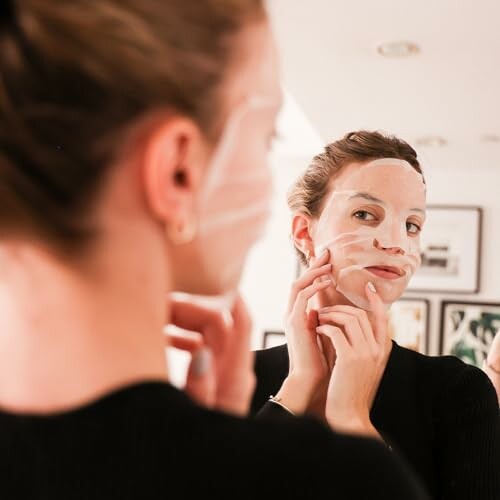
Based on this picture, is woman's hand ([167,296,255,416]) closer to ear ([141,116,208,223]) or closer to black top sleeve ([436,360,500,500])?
ear ([141,116,208,223])

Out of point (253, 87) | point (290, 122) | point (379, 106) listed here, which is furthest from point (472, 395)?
point (290, 122)

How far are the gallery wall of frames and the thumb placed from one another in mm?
4094

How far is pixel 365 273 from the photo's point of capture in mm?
1502

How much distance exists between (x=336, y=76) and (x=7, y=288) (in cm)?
291

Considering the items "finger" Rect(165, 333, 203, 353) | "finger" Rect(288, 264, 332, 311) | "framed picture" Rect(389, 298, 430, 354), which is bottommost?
"finger" Rect(165, 333, 203, 353)

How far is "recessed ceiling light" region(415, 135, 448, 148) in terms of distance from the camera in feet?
13.3

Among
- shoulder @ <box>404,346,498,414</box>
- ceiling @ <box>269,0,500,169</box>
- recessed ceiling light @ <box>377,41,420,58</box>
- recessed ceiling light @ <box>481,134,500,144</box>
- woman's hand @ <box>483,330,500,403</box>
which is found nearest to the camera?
shoulder @ <box>404,346,498,414</box>

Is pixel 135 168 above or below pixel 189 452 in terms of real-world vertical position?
above

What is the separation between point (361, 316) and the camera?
1.41 metres

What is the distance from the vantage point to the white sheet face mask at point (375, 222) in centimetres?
150

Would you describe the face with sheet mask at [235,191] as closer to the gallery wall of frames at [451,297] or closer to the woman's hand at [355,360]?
the woman's hand at [355,360]

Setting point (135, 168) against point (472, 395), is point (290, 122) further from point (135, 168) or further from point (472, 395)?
point (135, 168)

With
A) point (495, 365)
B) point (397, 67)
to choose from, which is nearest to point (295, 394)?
point (495, 365)

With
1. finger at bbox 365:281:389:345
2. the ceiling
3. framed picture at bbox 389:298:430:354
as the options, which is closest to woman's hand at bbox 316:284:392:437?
finger at bbox 365:281:389:345
